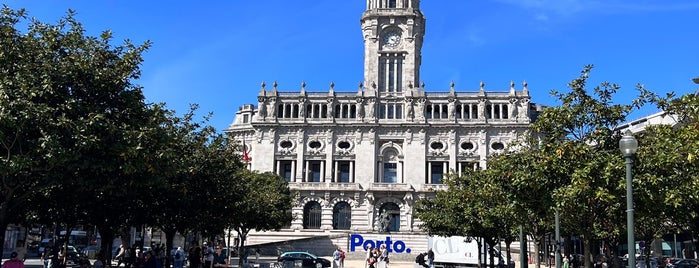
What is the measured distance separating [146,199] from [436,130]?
57.2 meters

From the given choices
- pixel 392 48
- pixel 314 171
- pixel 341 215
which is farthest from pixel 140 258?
pixel 392 48

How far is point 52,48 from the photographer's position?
20.2 m

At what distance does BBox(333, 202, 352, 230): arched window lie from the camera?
267 feet

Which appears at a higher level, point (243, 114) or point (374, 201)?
point (243, 114)

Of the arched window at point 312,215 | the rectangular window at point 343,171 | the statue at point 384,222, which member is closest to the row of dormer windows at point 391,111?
the rectangular window at point 343,171

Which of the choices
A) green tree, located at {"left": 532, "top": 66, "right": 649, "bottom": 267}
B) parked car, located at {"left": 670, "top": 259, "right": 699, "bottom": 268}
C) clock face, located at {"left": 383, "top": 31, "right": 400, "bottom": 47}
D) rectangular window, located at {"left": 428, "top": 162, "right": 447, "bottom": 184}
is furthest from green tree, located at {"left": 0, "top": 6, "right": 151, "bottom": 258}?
clock face, located at {"left": 383, "top": 31, "right": 400, "bottom": 47}

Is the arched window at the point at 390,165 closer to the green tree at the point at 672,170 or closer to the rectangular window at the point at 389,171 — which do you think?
the rectangular window at the point at 389,171

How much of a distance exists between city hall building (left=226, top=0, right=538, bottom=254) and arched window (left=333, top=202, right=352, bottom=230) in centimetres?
13

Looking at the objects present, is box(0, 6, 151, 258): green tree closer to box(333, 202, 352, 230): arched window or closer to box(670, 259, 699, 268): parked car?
box(670, 259, 699, 268): parked car

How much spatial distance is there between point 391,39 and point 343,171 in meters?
19.3

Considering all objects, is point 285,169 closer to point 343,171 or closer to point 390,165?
point 343,171

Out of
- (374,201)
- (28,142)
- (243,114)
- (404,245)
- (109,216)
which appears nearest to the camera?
(28,142)

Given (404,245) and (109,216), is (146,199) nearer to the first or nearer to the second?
(109,216)

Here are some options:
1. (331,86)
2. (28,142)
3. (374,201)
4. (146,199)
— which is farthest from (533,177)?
(331,86)
